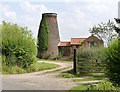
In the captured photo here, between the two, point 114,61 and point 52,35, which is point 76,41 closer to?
point 52,35

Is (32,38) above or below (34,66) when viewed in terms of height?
above

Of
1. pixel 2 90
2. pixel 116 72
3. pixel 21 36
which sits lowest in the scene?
pixel 2 90

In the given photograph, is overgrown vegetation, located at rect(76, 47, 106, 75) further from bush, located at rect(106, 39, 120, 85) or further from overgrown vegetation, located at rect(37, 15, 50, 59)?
overgrown vegetation, located at rect(37, 15, 50, 59)

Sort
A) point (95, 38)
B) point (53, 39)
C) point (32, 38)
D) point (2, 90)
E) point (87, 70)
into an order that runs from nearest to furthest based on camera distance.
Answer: point (2, 90), point (87, 70), point (32, 38), point (95, 38), point (53, 39)

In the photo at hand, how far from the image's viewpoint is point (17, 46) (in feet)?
56.9

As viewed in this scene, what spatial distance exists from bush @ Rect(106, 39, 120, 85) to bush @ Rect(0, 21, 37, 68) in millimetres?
9704

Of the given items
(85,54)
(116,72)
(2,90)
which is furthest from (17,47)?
(116,72)

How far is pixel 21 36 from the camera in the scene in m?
18.0

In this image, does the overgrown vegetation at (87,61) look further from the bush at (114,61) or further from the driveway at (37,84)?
the bush at (114,61)

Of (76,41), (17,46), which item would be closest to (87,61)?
(17,46)

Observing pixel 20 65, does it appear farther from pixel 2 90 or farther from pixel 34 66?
pixel 2 90

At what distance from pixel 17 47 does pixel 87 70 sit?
720 centimetres

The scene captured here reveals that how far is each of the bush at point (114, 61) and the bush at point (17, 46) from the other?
970cm

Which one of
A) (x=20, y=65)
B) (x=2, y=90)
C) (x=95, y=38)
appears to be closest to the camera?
(x=2, y=90)
